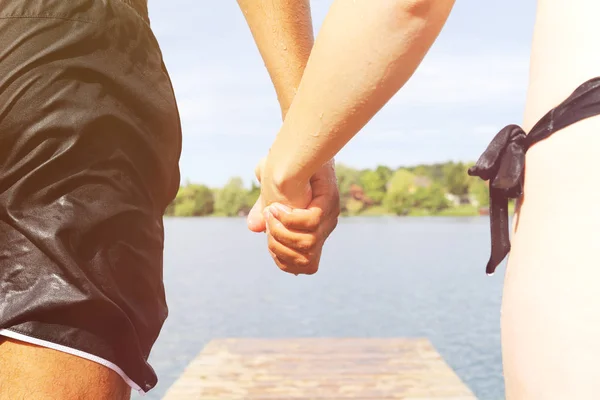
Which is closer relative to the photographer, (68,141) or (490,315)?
(68,141)

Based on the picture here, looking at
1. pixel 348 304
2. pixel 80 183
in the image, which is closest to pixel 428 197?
pixel 348 304

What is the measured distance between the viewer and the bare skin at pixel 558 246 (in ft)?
2.42

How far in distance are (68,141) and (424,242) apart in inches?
1756

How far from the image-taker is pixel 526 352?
2.58 feet

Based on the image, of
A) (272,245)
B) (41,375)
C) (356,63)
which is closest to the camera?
(356,63)

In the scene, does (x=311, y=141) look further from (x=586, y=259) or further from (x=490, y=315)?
(x=490, y=315)

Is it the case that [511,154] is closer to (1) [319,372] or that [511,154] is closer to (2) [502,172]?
(2) [502,172]

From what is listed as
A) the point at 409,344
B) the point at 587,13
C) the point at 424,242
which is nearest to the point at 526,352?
the point at 587,13

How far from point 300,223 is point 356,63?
0.49m

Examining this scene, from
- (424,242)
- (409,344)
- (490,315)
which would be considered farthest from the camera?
(424,242)

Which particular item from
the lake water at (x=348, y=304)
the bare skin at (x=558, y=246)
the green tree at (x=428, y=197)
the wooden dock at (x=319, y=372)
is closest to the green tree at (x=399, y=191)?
the green tree at (x=428, y=197)

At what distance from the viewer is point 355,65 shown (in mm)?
892

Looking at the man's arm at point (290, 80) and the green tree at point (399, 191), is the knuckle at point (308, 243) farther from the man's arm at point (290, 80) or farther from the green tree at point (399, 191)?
the green tree at point (399, 191)

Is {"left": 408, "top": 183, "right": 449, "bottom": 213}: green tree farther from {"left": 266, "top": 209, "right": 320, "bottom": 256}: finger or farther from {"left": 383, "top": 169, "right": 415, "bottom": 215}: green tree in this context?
{"left": 266, "top": 209, "right": 320, "bottom": 256}: finger
